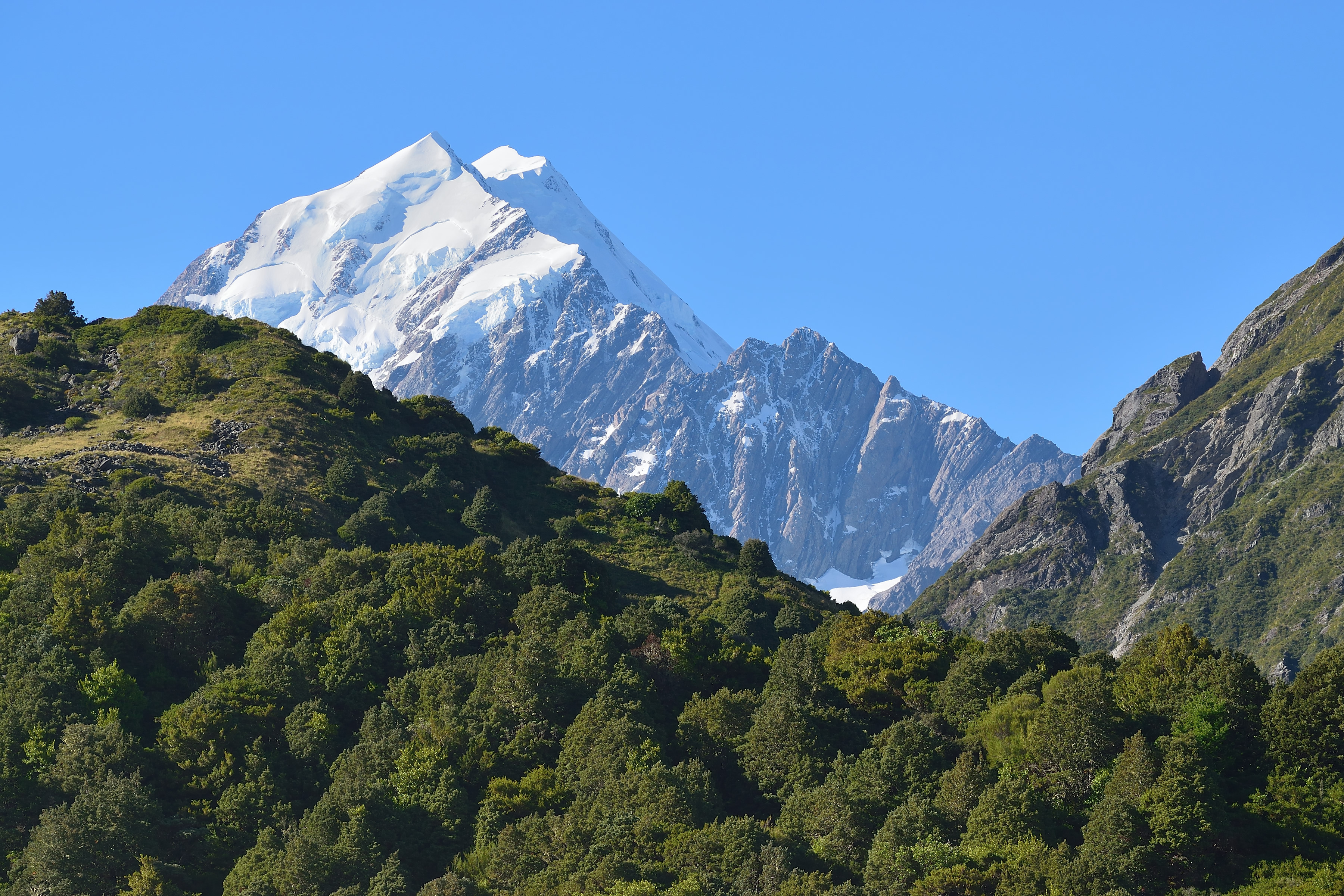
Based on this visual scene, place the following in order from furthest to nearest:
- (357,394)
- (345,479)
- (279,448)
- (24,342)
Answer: (24,342)
(357,394)
(279,448)
(345,479)

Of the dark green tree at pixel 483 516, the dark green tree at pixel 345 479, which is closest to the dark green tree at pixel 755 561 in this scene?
the dark green tree at pixel 483 516

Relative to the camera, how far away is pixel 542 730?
7000 cm

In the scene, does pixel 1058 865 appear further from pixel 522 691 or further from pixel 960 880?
pixel 522 691

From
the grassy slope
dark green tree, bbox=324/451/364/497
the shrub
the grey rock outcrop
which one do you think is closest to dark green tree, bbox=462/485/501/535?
the grassy slope

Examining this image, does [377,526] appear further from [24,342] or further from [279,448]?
[24,342]

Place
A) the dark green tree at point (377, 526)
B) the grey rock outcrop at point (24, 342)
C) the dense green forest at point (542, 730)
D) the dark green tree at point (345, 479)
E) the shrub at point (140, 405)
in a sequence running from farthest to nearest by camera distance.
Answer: the grey rock outcrop at point (24, 342) < the shrub at point (140, 405) < the dark green tree at point (345, 479) < the dark green tree at point (377, 526) < the dense green forest at point (542, 730)

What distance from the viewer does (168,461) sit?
10725 centimetres

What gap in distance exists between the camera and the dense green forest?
181 feet

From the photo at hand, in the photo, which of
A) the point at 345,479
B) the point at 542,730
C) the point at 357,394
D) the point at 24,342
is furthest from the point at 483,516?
the point at 24,342

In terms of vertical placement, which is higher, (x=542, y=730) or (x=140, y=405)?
(x=140, y=405)

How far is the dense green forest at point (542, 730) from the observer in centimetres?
5516

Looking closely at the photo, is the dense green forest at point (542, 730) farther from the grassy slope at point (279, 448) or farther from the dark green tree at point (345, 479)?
the dark green tree at point (345, 479)

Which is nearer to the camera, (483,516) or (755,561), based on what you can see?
(483,516)

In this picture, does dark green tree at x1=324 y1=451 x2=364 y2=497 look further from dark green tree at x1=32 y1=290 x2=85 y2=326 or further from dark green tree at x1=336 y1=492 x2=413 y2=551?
dark green tree at x1=32 y1=290 x2=85 y2=326
